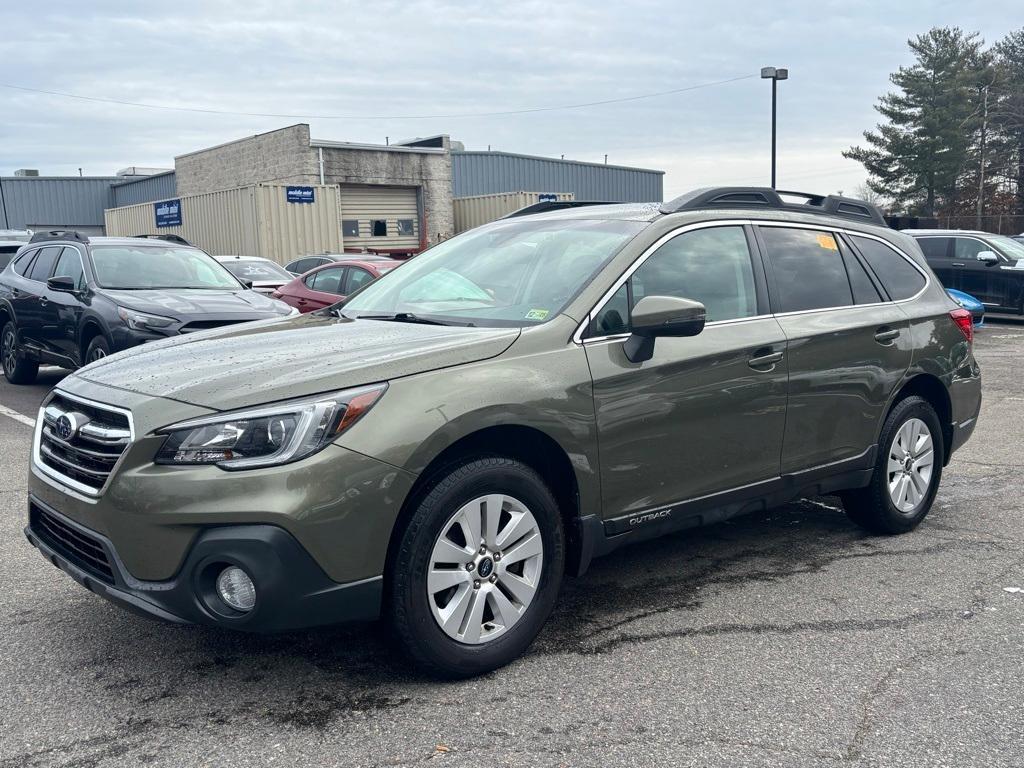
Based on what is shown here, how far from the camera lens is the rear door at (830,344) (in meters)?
4.51

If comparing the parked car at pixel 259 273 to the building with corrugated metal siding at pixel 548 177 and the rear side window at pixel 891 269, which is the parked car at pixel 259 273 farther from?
the building with corrugated metal siding at pixel 548 177

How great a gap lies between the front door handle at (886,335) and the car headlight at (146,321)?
615cm

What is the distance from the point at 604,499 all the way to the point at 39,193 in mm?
49115

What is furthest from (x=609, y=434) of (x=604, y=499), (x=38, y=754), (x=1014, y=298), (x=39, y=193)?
(x=39, y=193)

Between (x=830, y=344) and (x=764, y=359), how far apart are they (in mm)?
516

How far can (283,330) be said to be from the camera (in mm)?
4145

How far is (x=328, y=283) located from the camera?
13352 millimetres

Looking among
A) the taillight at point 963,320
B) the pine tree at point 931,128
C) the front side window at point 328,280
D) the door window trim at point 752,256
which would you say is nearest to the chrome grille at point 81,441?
the door window trim at point 752,256

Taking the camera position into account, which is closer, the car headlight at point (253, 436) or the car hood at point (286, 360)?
the car headlight at point (253, 436)

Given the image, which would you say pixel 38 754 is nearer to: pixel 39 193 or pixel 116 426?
pixel 116 426

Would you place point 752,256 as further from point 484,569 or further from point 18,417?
point 18,417

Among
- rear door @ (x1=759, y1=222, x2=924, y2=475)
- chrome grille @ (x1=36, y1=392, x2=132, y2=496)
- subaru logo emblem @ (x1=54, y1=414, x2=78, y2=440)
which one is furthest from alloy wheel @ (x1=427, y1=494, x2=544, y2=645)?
rear door @ (x1=759, y1=222, x2=924, y2=475)

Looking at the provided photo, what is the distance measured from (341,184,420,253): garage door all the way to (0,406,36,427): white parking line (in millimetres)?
21594

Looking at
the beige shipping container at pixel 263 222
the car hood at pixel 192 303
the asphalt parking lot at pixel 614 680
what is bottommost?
the asphalt parking lot at pixel 614 680
